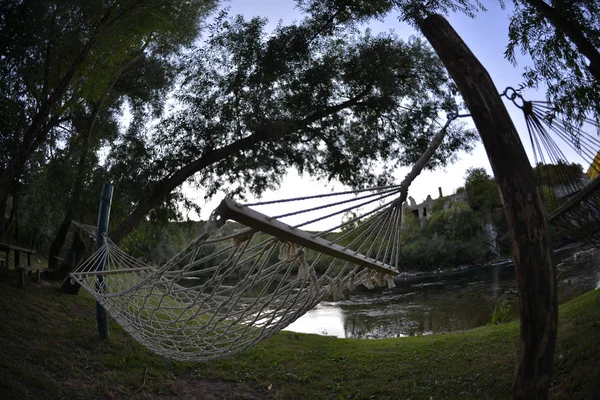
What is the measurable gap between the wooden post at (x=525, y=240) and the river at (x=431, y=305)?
389 centimetres

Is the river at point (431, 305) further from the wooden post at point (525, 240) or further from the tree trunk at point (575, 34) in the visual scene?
the wooden post at point (525, 240)

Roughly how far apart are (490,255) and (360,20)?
10557mm

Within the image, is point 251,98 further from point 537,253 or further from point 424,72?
point 537,253

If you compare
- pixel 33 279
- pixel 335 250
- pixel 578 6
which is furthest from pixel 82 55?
pixel 578 6

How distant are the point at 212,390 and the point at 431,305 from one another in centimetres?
478

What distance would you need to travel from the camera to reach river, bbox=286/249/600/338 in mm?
Result: 5457

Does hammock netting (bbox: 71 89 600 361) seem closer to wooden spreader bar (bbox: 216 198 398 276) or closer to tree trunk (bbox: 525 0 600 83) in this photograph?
wooden spreader bar (bbox: 216 198 398 276)

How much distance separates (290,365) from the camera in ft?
10.8

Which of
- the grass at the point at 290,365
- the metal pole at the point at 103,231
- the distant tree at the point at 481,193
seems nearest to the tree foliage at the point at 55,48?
the metal pole at the point at 103,231

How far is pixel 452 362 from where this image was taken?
288 centimetres

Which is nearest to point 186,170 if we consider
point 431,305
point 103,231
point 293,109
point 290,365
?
point 293,109

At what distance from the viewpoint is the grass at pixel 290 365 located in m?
2.34

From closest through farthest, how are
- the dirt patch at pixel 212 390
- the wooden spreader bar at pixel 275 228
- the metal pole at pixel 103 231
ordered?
the wooden spreader bar at pixel 275 228
the dirt patch at pixel 212 390
the metal pole at pixel 103 231

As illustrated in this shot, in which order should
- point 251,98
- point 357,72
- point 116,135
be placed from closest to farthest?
1. point 251,98
2. point 357,72
3. point 116,135
